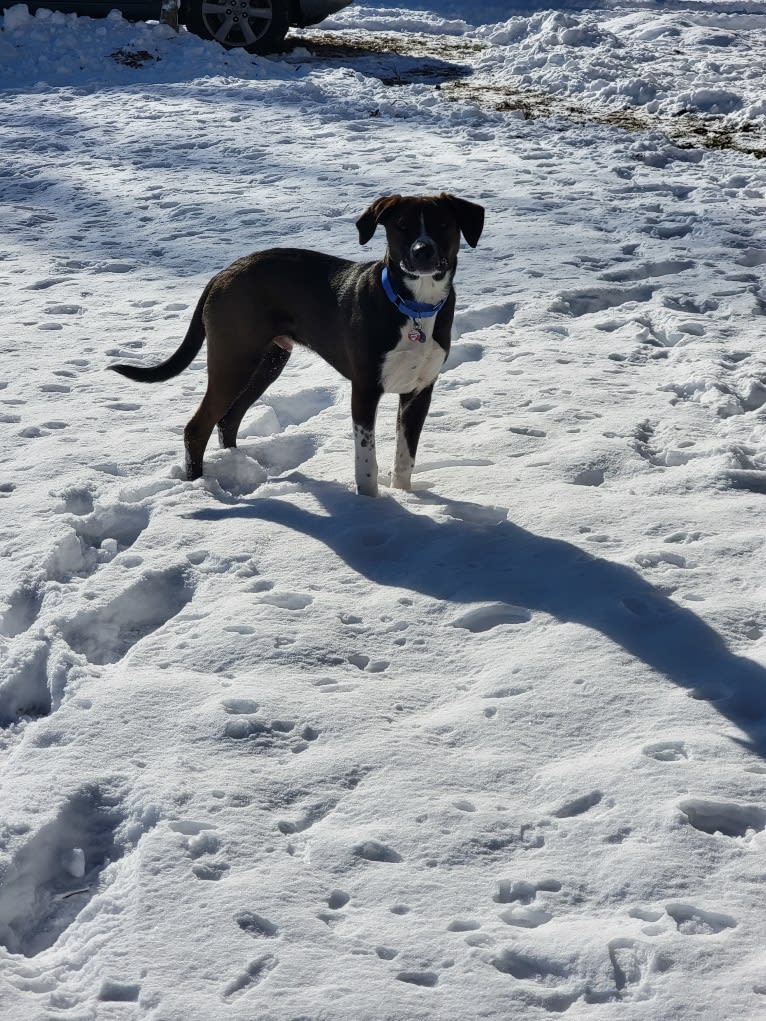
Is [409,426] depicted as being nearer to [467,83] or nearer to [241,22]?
[467,83]

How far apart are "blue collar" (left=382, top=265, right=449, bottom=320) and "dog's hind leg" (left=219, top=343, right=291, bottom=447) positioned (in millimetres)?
913

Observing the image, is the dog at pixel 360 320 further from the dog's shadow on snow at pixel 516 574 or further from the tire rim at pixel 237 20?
the tire rim at pixel 237 20

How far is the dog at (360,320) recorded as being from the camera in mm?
4602

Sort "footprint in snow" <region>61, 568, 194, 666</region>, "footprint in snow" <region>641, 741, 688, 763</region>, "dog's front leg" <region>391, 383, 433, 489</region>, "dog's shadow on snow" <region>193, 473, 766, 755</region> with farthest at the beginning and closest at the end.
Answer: "dog's front leg" <region>391, 383, 433, 489</region> → "footprint in snow" <region>61, 568, 194, 666</region> → "dog's shadow on snow" <region>193, 473, 766, 755</region> → "footprint in snow" <region>641, 741, 688, 763</region>

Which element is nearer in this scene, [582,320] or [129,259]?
[582,320]

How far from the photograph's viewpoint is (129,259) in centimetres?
850

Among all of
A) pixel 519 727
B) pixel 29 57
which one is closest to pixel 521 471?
pixel 519 727

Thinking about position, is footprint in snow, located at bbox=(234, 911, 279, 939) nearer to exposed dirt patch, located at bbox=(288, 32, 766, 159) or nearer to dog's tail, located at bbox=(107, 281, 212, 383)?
dog's tail, located at bbox=(107, 281, 212, 383)

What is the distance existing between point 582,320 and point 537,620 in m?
3.47

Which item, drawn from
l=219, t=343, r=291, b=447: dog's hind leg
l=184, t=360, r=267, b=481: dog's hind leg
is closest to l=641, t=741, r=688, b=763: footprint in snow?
l=184, t=360, r=267, b=481: dog's hind leg

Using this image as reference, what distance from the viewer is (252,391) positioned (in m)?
5.48

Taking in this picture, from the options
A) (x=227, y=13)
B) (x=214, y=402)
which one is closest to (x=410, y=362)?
(x=214, y=402)

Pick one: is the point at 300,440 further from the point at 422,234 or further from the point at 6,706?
the point at 6,706

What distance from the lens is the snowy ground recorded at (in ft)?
8.60
